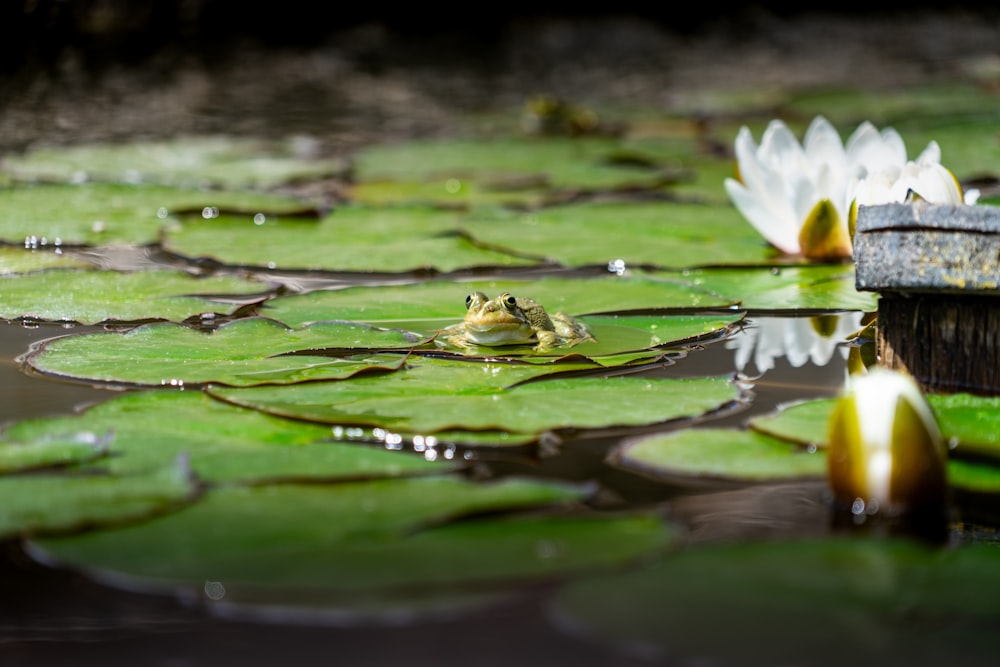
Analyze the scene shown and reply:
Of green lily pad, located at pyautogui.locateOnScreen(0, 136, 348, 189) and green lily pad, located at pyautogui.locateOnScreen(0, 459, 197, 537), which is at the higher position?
green lily pad, located at pyautogui.locateOnScreen(0, 136, 348, 189)

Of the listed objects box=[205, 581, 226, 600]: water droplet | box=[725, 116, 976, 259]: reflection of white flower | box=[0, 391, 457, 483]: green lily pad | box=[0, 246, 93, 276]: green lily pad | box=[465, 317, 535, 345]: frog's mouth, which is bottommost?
box=[205, 581, 226, 600]: water droplet

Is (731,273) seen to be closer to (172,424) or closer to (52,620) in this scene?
(172,424)

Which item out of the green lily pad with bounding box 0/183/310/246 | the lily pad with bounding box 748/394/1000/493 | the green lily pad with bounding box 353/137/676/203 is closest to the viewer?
the lily pad with bounding box 748/394/1000/493

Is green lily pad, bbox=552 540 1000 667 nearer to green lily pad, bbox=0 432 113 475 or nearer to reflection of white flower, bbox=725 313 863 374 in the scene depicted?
green lily pad, bbox=0 432 113 475

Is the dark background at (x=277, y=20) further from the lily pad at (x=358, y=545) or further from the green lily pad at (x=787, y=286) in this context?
the lily pad at (x=358, y=545)

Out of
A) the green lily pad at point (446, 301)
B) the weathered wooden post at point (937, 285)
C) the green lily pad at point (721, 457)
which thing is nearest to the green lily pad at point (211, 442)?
the green lily pad at point (721, 457)

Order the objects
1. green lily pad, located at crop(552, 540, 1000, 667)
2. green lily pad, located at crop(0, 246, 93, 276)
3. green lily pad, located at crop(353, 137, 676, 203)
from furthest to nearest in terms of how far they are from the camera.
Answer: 1. green lily pad, located at crop(353, 137, 676, 203)
2. green lily pad, located at crop(0, 246, 93, 276)
3. green lily pad, located at crop(552, 540, 1000, 667)

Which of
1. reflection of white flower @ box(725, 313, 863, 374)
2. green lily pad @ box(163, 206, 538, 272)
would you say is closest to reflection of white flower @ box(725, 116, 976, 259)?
reflection of white flower @ box(725, 313, 863, 374)

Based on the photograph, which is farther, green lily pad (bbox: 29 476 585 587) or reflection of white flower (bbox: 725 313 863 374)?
reflection of white flower (bbox: 725 313 863 374)
